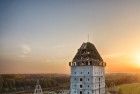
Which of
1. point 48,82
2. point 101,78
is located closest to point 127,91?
point 101,78

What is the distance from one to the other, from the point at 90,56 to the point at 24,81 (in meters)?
10.3

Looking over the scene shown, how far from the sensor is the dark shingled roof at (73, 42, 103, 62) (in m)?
10.7

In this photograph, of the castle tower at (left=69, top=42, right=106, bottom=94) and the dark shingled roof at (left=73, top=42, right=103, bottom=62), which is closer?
the castle tower at (left=69, top=42, right=106, bottom=94)

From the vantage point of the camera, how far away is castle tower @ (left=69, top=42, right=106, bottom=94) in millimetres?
10508

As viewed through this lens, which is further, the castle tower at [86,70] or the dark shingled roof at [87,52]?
the dark shingled roof at [87,52]

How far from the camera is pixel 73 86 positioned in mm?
10828

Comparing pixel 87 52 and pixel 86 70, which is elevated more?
pixel 87 52

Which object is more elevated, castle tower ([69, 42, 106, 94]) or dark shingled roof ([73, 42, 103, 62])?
dark shingled roof ([73, 42, 103, 62])

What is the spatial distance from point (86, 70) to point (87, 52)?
2.05ft

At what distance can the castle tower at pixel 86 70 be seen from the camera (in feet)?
34.5

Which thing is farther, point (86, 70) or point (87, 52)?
point (87, 52)

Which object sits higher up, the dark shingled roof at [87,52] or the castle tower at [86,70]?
the dark shingled roof at [87,52]

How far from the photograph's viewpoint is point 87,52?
424 inches

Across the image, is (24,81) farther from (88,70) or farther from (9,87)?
(88,70)
